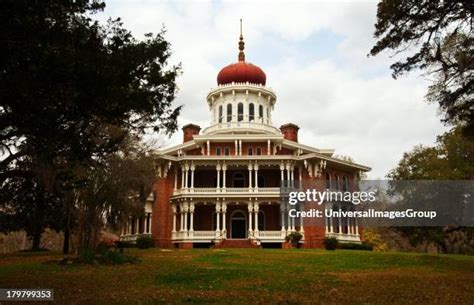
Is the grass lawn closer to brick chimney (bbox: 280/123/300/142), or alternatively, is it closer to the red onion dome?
brick chimney (bbox: 280/123/300/142)

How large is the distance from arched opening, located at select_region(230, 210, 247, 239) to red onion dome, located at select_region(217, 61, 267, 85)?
14538 millimetres

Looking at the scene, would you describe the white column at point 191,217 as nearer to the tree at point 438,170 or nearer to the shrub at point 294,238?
the shrub at point 294,238

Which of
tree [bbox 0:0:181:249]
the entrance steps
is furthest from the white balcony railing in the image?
tree [bbox 0:0:181:249]

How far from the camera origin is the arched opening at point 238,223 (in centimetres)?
4712

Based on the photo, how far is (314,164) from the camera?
46562 mm

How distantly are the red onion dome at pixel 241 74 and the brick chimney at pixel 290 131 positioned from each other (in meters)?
5.59

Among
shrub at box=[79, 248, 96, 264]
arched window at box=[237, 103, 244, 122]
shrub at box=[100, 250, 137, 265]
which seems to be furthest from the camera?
arched window at box=[237, 103, 244, 122]

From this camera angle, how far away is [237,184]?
48.7m

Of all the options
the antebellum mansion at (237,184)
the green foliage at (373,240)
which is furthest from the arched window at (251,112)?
the green foliage at (373,240)

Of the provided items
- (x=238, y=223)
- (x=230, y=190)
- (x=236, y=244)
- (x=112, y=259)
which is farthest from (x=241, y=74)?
(x=112, y=259)

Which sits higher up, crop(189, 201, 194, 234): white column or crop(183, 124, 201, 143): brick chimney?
crop(183, 124, 201, 143): brick chimney

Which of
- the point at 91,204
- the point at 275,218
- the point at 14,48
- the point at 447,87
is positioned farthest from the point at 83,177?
the point at 275,218

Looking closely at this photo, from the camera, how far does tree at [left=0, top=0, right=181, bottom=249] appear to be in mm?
10305

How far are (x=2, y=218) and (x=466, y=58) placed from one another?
32.7 m
